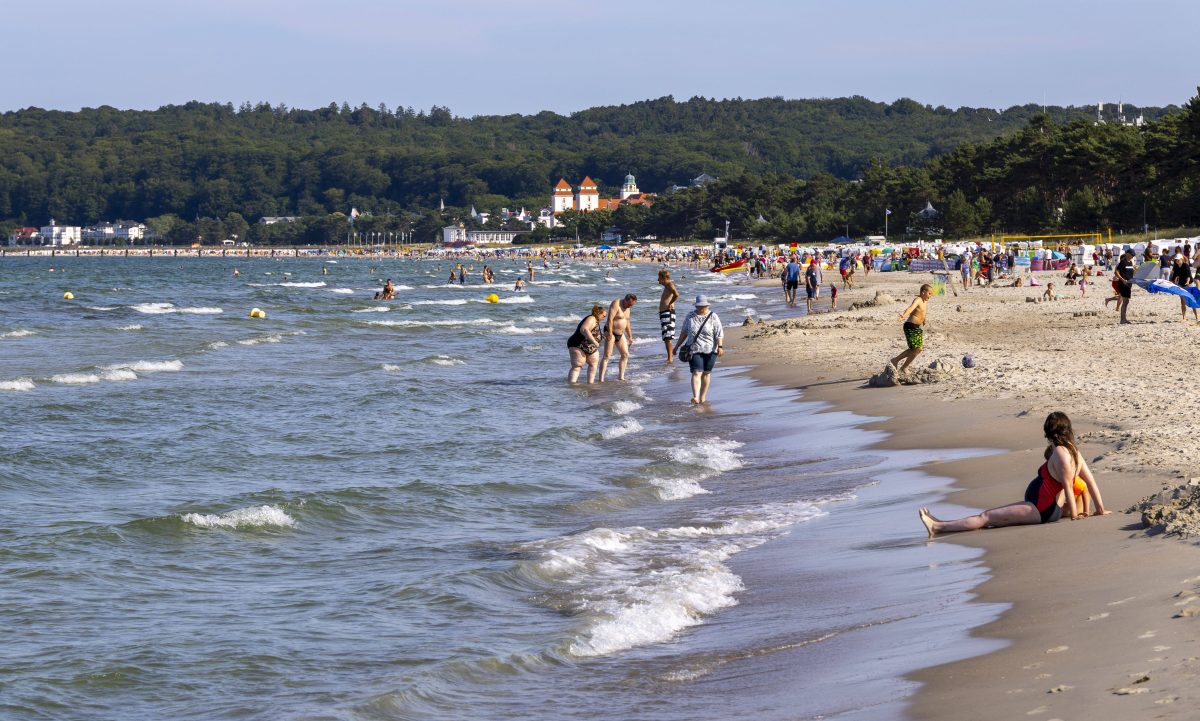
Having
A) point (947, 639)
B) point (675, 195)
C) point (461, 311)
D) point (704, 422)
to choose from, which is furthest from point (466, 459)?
point (675, 195)

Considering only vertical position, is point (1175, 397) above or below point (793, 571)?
above

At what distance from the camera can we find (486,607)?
812 cm

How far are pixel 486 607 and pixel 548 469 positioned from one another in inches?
201

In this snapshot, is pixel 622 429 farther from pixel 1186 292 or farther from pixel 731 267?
pixel 731 267

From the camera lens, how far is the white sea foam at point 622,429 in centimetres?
1524

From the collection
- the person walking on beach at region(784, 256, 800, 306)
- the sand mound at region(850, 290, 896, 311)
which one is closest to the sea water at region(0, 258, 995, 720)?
the sand mound at region(850, 290, 896, 311)

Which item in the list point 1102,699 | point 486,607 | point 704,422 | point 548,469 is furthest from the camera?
point 704,422

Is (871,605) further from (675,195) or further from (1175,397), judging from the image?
(675,195)

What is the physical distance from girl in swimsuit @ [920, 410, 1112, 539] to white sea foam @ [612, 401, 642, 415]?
9074 millimetres

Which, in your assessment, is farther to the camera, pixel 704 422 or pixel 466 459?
pixel 704 422

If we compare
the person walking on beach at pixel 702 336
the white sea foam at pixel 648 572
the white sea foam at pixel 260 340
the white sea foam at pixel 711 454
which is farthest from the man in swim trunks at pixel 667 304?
the white sea foam at pixel 260 340

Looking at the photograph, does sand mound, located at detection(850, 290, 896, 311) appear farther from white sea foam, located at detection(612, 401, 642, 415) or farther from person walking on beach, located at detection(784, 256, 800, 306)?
white sea foam, located at detection(612, 401, 642, 415)

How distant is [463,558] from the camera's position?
30.9 feet

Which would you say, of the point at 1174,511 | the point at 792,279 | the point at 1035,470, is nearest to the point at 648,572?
the point at 1174,511
